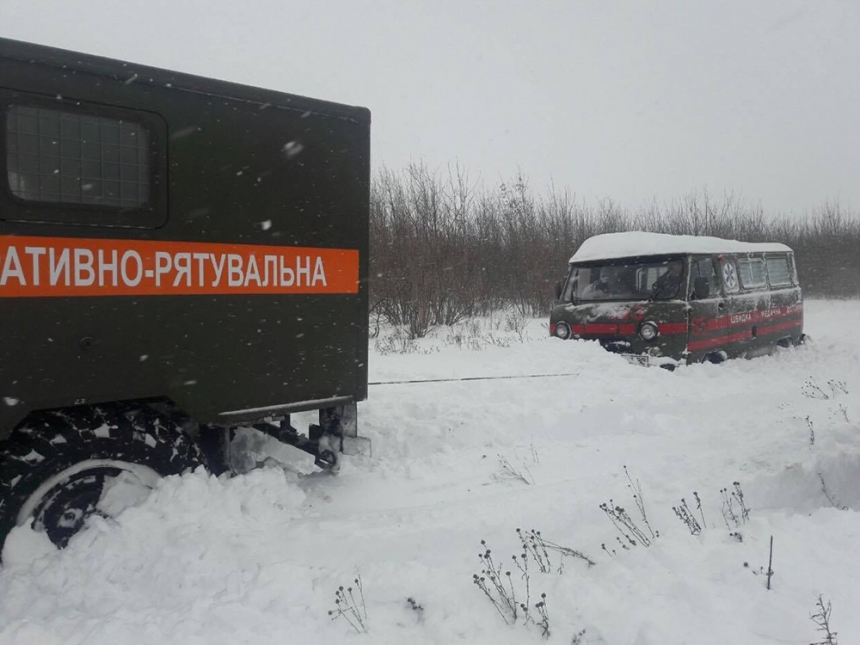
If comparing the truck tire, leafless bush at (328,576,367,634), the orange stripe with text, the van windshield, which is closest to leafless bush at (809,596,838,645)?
leafless bush at (328,576,367,634)

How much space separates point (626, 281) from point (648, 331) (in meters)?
0.93

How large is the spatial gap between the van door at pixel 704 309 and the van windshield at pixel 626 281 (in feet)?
0.88

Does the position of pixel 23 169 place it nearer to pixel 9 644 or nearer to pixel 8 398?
pixel 8 398

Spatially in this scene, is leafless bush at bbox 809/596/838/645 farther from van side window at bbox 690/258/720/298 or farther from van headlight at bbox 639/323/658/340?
van side window at bbox 690/258/720/298

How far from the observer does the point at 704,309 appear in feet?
29.2

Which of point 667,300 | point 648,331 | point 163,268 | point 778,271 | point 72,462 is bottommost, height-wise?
point 72,462

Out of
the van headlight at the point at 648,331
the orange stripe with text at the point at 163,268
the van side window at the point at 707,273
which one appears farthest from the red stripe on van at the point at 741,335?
the orange stripe with text at the point at 163,268

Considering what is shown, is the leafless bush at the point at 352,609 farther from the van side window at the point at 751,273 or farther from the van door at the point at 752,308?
the van side window at the point at 751,273

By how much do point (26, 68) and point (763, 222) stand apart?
1387 inches

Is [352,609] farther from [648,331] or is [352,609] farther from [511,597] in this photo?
[648,331]

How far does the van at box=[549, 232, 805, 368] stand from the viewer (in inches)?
345

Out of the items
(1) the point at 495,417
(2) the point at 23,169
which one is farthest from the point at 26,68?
(1) the point at 495,417

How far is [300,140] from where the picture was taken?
412 centimetres

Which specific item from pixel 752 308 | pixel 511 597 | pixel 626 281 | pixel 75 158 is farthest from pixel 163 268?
pixel 752 308
